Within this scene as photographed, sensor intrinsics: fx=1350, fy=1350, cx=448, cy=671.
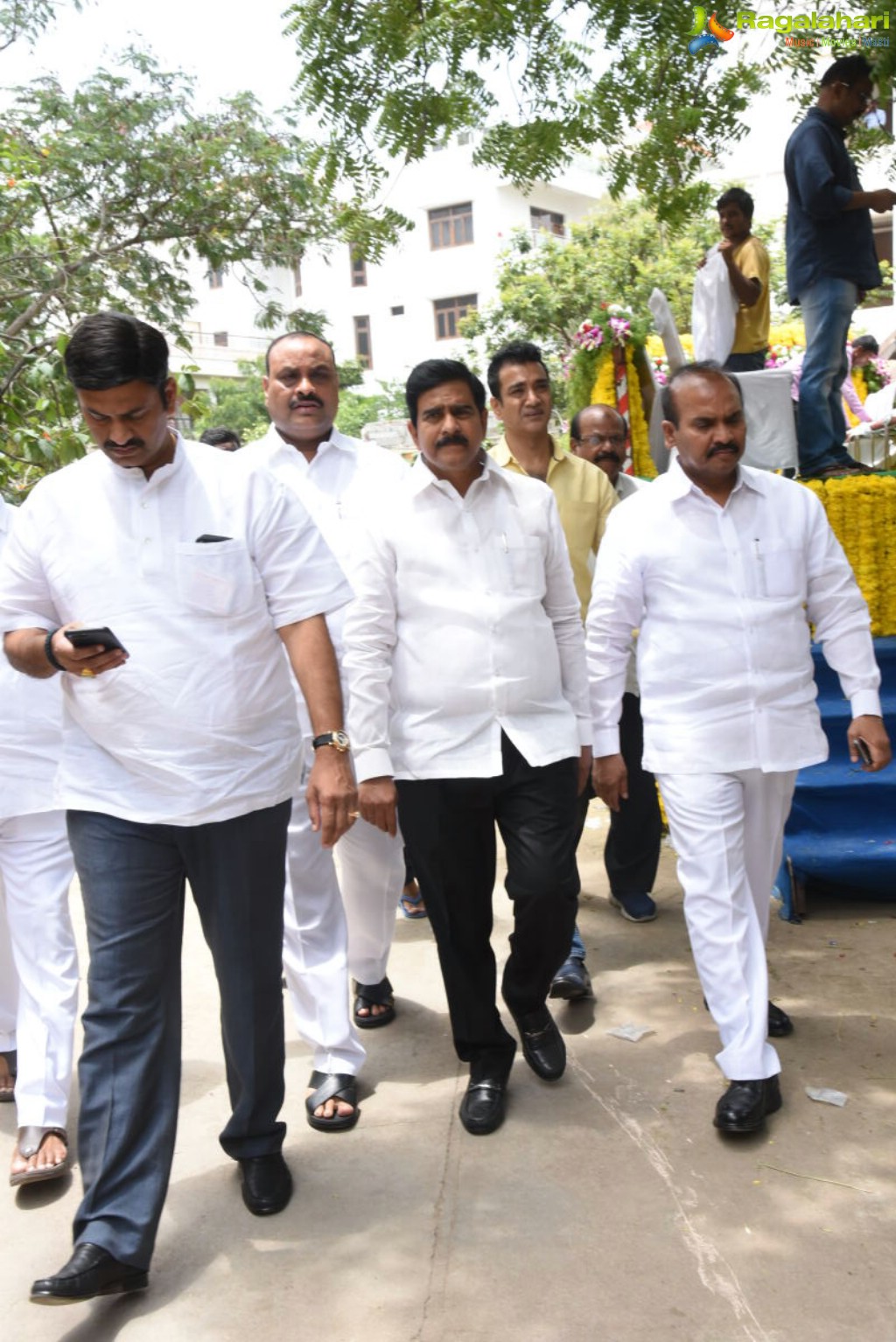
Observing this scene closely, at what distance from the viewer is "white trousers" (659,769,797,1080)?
12.2 ft

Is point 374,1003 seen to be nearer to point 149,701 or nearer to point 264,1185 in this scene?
point 264,1185

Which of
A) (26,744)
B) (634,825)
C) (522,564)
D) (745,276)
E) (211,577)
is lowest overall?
(634,825)

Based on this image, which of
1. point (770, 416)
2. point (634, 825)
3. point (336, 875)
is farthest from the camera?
point (770, 416)

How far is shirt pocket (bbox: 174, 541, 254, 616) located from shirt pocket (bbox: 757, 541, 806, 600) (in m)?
1.59

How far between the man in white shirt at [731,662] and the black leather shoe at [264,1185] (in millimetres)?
1200

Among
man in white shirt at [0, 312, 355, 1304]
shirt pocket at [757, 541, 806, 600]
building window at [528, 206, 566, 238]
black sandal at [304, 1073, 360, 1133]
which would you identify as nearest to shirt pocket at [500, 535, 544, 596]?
shirt pocket at [757, 541, 806, 600]

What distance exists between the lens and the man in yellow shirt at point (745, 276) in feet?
22.5

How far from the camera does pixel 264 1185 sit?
3445mm

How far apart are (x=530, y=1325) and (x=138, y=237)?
11332 mm

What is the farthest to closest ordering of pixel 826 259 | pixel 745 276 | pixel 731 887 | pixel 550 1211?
pixel 745 276, pixel 826 259, pixel 731 887, pixel 550 1211

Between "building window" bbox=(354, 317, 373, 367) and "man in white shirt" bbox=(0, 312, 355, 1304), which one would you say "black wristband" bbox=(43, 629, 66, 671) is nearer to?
"man in white shirt" bbox=(0, 312, 355, 1304)

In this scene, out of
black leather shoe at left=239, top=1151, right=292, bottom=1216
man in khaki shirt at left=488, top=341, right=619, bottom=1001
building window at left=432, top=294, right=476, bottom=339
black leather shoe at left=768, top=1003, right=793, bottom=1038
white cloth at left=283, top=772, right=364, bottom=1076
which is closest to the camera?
black leather shoe at left=239, top=1151, right=292, bottom=1216

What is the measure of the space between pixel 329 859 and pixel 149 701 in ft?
4.09

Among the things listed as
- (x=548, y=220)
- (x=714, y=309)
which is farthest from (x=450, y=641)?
(x=548, y=220)
